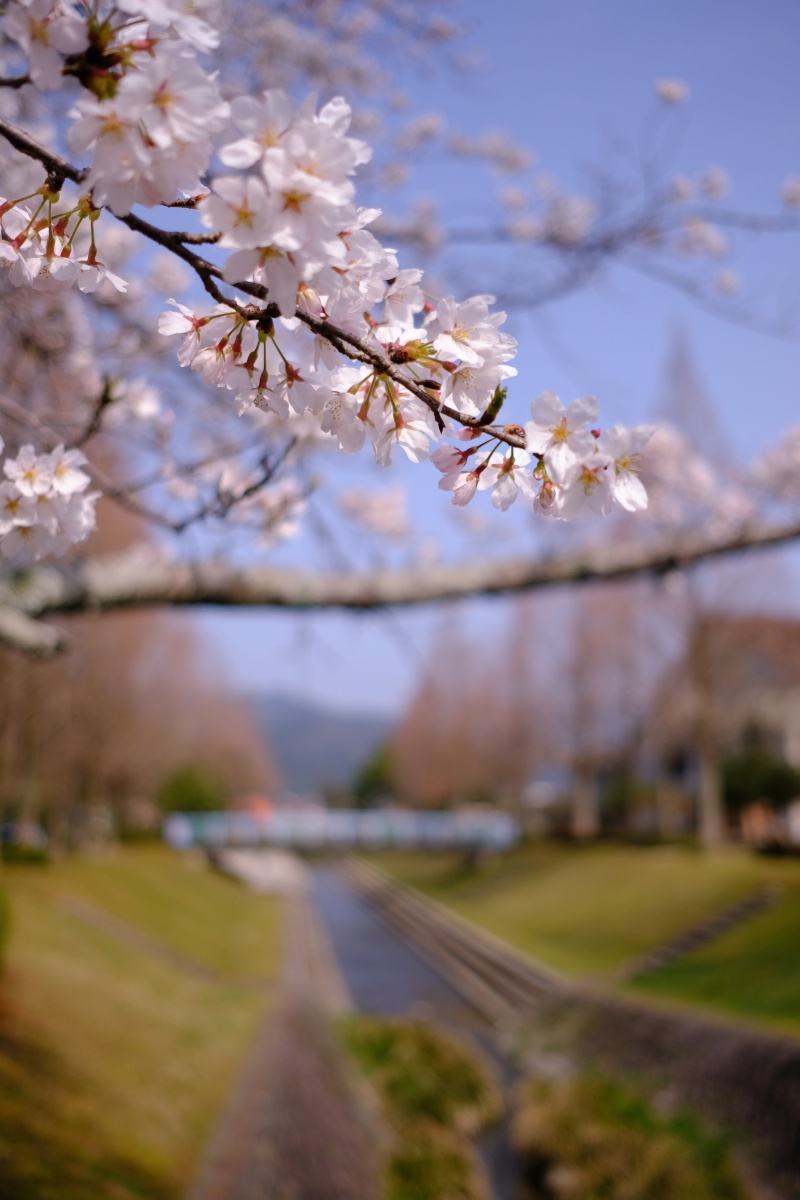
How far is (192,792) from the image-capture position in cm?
4097

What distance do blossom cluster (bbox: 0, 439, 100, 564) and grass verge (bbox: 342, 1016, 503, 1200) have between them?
19.2 feet

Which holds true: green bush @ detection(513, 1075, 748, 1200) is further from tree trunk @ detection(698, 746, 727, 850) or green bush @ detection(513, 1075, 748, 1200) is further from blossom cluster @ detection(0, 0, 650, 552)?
tree trunk @ detection(698, 746, 727, 850)

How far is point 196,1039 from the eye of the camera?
308 inches

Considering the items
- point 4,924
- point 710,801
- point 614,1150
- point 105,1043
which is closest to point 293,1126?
point 105,1043

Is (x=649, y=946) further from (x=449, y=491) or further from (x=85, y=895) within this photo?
(x=449, y=491)

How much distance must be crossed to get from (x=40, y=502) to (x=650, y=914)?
16.9m

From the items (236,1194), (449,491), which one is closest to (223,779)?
(236,1194)

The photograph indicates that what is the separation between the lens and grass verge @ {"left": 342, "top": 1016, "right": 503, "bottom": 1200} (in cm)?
624

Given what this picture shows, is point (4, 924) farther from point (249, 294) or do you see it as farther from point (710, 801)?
point (710, 801)

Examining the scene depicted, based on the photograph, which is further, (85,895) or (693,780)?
(693,780)

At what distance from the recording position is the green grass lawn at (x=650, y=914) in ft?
36.3

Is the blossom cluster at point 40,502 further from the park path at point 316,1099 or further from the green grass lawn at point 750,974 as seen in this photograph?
the green grass lawn at point 750,974

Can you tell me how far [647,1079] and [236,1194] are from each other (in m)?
4.12

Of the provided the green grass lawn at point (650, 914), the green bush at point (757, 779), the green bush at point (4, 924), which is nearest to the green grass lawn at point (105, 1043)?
the green bush at point (4, 924)
